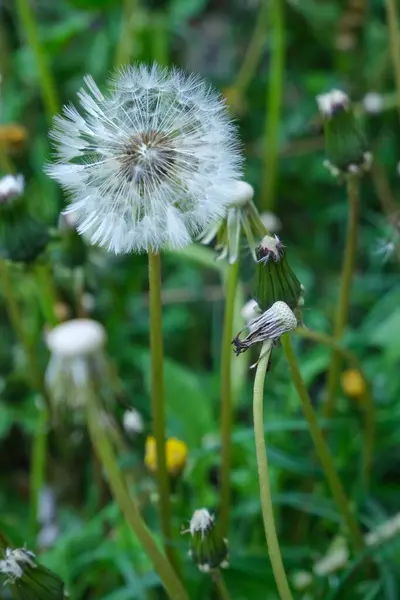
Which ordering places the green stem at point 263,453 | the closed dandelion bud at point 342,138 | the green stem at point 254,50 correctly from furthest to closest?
the green stem at point 254,50, the closed dandelion bud at point 342,138, the green stem at point 263,453

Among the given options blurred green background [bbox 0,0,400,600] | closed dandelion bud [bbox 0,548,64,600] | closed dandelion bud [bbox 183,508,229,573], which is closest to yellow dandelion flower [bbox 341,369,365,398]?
blurred green background [bbox 0,0,400,600]

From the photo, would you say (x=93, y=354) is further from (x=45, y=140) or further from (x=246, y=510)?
(x=45, y=140)

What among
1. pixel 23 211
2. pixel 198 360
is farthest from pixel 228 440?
pixel 198 360

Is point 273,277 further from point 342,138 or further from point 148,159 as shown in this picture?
point 342,138

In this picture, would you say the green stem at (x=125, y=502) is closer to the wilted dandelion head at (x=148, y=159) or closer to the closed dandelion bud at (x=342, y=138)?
the wilted dandelion head at (x=148, y=159)

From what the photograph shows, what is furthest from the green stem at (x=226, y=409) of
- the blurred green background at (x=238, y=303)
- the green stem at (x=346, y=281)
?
the green stem at (x=346, y=281)

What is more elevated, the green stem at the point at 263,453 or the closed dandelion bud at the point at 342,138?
the closed dandelion bud at the point at 342,138

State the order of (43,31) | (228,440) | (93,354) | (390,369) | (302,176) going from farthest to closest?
(43,31) → (302,176) → (390,369) → (228,440) → (93,354)
